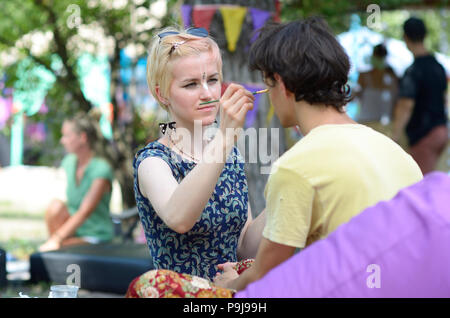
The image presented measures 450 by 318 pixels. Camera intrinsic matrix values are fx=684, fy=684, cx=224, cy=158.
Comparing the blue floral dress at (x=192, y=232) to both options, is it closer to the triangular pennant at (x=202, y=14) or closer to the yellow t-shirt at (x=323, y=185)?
the yellow t-shirt at (x=323, y=185)

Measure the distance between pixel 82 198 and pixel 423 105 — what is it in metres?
3.13

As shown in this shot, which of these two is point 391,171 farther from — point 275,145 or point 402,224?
point 275,145

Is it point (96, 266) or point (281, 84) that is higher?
point (281, 84)

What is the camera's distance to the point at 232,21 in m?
4.45

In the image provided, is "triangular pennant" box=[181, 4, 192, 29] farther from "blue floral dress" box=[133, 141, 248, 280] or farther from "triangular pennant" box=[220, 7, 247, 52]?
"blue floral dress" box=[133, 141, 248, 280]

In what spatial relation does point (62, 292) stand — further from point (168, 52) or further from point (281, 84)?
point (281, 84)

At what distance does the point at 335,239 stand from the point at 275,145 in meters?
2.93

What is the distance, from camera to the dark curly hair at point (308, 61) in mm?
1866

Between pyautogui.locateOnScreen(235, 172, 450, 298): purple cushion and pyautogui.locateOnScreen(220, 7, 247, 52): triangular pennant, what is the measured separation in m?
2.95

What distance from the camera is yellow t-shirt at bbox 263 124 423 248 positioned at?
1.75 meters

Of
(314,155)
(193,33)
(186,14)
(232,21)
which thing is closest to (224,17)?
(232,21)

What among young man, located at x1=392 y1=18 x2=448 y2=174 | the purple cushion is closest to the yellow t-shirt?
the purple cushion

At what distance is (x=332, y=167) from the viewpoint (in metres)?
1.75

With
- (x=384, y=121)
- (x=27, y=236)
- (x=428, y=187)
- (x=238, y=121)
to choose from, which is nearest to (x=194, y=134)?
(x=238, y=121)
